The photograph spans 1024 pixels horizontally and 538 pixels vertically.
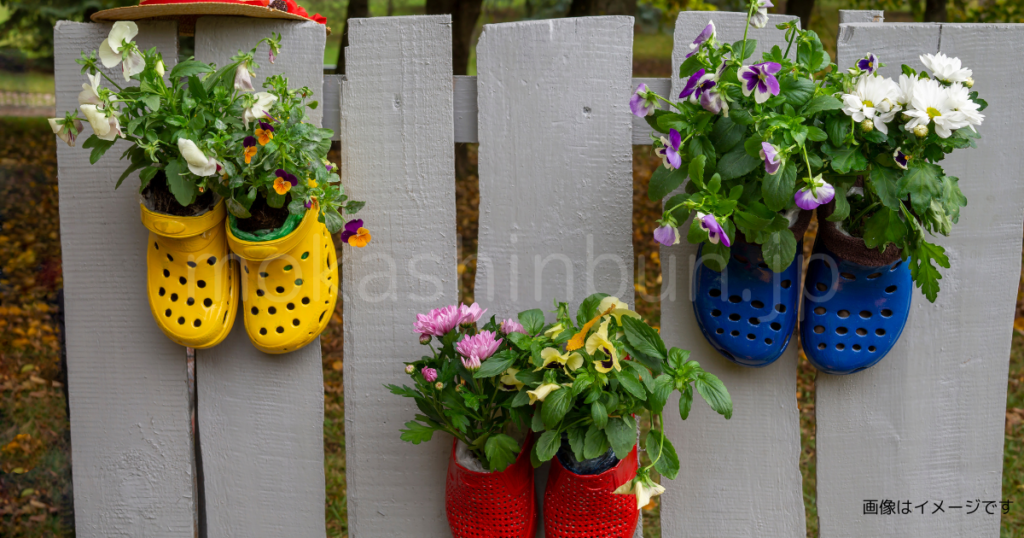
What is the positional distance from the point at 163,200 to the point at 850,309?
1.39m

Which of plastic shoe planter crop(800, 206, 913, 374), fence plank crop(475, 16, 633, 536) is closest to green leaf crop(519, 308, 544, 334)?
fence plank crop(475, 16, 633, 536)

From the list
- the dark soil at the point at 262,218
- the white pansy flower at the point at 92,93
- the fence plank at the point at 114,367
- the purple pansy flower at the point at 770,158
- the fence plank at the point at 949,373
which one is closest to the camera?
the purple pansy flower at the point at 770,158

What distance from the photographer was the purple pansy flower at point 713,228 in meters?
1.35

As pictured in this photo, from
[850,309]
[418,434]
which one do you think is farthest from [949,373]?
[418,434]

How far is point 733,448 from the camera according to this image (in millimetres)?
1771

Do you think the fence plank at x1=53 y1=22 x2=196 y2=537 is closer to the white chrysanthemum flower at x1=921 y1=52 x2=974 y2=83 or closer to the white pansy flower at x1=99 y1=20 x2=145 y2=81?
the white pansy flower at x1=99 y1=20 x2=145 y2=81

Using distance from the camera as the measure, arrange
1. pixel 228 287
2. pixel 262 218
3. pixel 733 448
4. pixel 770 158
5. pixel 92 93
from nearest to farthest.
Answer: pixel 770 158
pixel 92 93
pixel 262 218
pixel 228 287
pixel 733 448

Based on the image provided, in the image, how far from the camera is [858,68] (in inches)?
57.1

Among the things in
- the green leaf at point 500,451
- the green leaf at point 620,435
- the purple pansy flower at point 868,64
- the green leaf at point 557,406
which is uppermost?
the purple pansy flower at point 868,64

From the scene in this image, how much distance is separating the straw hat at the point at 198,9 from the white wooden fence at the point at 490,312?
46 millimetres

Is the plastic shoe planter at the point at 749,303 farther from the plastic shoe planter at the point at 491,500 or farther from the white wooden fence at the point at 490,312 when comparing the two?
the plastic shoe planter at the point at 491,500

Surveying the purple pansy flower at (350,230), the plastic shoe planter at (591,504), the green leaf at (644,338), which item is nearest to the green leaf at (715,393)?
the green leaf at (644,338)

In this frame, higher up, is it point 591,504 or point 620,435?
point 620,435

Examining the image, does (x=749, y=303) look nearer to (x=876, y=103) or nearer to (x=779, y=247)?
(x=779, y=247)
